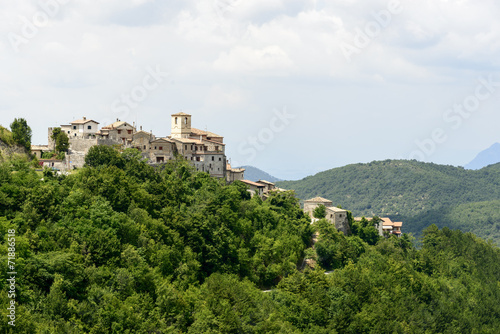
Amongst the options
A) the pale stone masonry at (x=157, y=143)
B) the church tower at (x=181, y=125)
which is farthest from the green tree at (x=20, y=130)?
the church tower at (x=181, y=125)

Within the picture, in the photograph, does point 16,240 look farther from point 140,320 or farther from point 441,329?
point 441,329

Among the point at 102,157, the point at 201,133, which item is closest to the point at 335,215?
the point at 201,133

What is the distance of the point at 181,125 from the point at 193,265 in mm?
28813

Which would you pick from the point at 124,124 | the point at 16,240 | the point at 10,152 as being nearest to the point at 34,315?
the point at 16,240

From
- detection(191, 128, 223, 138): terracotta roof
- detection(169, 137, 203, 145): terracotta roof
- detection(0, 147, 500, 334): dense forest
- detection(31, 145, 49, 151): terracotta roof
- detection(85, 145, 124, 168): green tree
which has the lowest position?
detection(0, 147, 500, 334): dense forest

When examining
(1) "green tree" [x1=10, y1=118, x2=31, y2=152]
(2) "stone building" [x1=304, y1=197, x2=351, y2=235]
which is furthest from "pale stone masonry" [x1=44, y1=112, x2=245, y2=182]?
(2) "stone building" [x1=304, y1=197, x2=351, y2=235]

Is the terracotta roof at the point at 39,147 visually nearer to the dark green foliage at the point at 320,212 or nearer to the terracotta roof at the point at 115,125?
the terracotta roof at the point at 115,125

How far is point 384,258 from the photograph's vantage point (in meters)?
81.8

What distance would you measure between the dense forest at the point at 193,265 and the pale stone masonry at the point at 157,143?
2851mm

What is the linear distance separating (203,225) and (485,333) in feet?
130

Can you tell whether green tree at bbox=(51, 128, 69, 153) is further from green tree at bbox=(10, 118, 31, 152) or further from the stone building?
the stone building

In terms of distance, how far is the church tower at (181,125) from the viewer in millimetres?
87188

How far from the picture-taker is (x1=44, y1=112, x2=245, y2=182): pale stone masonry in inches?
3054

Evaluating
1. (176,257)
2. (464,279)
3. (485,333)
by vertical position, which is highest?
(176,257)
